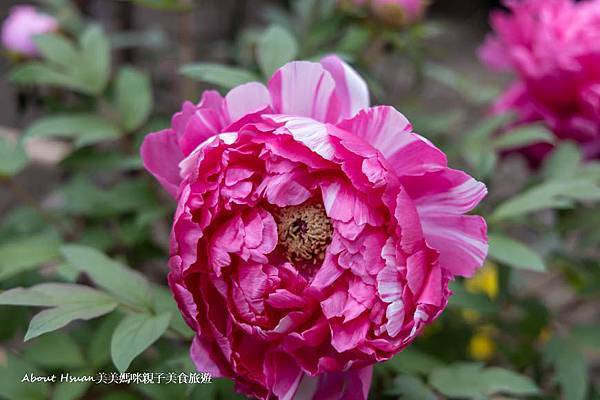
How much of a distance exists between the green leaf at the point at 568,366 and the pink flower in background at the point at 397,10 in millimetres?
385

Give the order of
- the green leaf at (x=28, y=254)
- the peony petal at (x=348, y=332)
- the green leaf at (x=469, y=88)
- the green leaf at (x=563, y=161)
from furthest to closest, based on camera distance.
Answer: the green leaf at (x=469, y=88), the green leaf at (x=563, y=161), the green leaf at (x=28, y=254), the peony petal at (x=348, y=332)

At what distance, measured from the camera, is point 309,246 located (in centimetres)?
44

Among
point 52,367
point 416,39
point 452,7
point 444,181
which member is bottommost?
point 452,7

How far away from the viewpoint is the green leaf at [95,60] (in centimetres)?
77

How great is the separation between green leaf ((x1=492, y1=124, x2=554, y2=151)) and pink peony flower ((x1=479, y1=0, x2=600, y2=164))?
2cm

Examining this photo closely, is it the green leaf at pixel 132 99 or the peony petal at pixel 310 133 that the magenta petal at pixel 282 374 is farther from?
the green leaf at pixel 132 99

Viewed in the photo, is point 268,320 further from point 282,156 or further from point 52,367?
point 52,367

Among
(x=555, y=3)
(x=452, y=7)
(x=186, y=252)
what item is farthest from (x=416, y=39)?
(x=452, y=7)

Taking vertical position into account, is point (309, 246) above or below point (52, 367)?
above

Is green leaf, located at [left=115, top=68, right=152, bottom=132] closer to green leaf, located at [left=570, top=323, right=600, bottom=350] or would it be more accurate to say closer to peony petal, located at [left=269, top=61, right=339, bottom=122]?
peony petal, located at [left=269, top=61, right=339, bottom=122]

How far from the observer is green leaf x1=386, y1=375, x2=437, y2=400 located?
0.53 meters

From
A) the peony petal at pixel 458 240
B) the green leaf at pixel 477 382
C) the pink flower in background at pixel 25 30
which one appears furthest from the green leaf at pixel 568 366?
the pink flower in background at pixel 25 30

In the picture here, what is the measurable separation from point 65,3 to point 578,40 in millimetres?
638

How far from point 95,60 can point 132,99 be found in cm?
6
